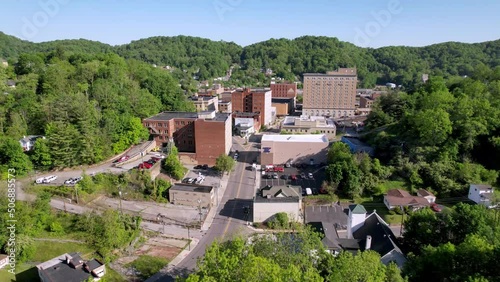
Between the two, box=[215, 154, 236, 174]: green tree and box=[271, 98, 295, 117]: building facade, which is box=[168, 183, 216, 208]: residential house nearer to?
box=[215, 154, 236, 174]: green tree

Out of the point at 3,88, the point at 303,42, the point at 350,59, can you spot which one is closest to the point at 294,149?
the point at 3,88

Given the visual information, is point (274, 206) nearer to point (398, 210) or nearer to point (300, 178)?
point (300, 178)

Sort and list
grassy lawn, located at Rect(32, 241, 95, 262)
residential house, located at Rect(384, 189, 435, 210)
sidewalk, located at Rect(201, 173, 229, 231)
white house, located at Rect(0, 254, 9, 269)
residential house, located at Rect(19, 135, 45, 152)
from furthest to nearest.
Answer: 1. residential house, located at Rect(19, 135, 45, 152)
2. residential house, located at Rect(384, 189, 435, 210)
3. sidewalk, located at Rect(201, 173, 229, 231)
4. grassy lawn, located at Rect(32, 241, 95, 262)
5. white house, located at Rect(0, 254, 9, 269)

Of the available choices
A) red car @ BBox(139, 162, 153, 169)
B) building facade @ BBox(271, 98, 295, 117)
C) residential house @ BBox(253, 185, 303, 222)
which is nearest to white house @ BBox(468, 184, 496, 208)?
residential house @ BBox(253, 185, 303, 222)

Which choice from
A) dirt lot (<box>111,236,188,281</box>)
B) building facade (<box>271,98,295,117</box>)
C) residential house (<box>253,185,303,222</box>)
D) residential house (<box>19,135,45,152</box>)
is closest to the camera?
dirt lot (<box>111,236,188,281</box>)

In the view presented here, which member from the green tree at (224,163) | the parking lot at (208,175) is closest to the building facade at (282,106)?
the parking lot at (208,175)

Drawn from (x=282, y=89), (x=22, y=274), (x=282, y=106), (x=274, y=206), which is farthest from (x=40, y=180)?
(x=282, y=89)
